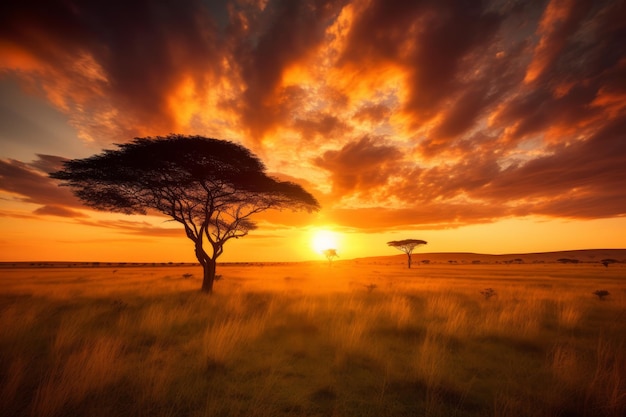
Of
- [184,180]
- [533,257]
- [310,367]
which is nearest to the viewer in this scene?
[310,367]

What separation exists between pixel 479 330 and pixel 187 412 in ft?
25.7

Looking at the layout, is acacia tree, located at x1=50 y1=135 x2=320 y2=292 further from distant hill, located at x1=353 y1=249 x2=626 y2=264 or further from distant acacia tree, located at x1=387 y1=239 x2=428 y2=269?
distant hill, located at x1=353 y1=249 x2=626 y2=264

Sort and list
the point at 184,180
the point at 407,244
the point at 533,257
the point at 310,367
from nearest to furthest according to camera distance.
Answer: the point at 310,367
the point at 184,180
the point at 407,244
the point at 533,257

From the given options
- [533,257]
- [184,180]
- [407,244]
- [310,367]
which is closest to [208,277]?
[184,180]

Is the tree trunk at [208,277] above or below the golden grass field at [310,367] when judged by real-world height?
above

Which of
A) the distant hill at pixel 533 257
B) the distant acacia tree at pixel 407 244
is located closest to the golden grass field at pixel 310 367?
the distant acacia tree at pixel 407 244

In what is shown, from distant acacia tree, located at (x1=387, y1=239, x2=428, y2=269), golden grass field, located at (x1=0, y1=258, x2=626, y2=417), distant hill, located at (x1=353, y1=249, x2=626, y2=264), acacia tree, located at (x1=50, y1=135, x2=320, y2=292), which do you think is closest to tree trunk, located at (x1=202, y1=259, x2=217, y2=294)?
acacia tree, located at (x1=50, y1=135, x2=320, y2=292)

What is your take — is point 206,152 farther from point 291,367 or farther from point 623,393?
point 623,393

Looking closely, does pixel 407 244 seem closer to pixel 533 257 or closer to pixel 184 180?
pixel 184 180

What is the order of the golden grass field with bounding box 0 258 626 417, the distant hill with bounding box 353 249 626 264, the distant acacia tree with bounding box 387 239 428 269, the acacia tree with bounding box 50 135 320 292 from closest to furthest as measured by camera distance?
the golden grass field with bounding box 0 258 626 417 → the acacia tree with bounding box 50 135 320 292 → the distant acacia tree with bounding box 387 239 428 269 → the distant hill with bounding box 353 249 626 264

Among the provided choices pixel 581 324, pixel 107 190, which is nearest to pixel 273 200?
pixel 107 190

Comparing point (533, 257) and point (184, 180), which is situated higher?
point (184, 180)

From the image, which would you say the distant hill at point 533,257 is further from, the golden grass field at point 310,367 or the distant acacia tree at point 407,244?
the golden grass field at point 310,367

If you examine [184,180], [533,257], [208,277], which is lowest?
[533,257]
